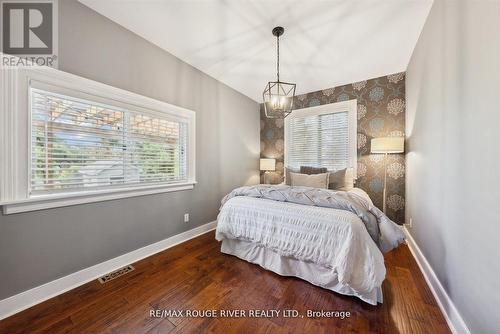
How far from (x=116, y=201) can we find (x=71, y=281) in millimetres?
766

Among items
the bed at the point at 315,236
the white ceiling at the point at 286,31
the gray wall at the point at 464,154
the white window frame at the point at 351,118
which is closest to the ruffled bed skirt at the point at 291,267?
the bed at the point at 315,236

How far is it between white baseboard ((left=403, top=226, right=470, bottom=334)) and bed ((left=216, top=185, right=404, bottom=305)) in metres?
0.41

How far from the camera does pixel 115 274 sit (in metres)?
1.95

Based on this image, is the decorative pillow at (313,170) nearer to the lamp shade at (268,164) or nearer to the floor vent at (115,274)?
the lamp shade at (268,164)

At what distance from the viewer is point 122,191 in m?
2.08

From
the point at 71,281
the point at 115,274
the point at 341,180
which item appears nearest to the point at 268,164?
the point at 341,180

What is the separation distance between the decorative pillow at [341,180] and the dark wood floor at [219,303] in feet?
3.98

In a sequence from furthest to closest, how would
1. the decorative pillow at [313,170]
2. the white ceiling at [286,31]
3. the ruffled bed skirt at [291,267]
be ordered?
the decorative pillow at [313,170]
the white ceiling at [286,31]
the ruffled bed skirt at [291,267]

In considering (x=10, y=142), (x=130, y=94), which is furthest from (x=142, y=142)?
(x=10, y=142)

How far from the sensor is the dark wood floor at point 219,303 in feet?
4.41

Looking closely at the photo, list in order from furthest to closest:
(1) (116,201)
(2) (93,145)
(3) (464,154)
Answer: (1) (116,201) < (2) (93,145) < (3) (464,154)

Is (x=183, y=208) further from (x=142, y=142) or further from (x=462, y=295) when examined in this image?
(x=462, y=295)

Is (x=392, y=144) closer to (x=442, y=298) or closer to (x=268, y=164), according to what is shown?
(x=442, y=298)

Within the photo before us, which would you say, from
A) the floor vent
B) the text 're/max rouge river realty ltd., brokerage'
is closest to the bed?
the text 're/max rouge river realty ltd., brokerage'
